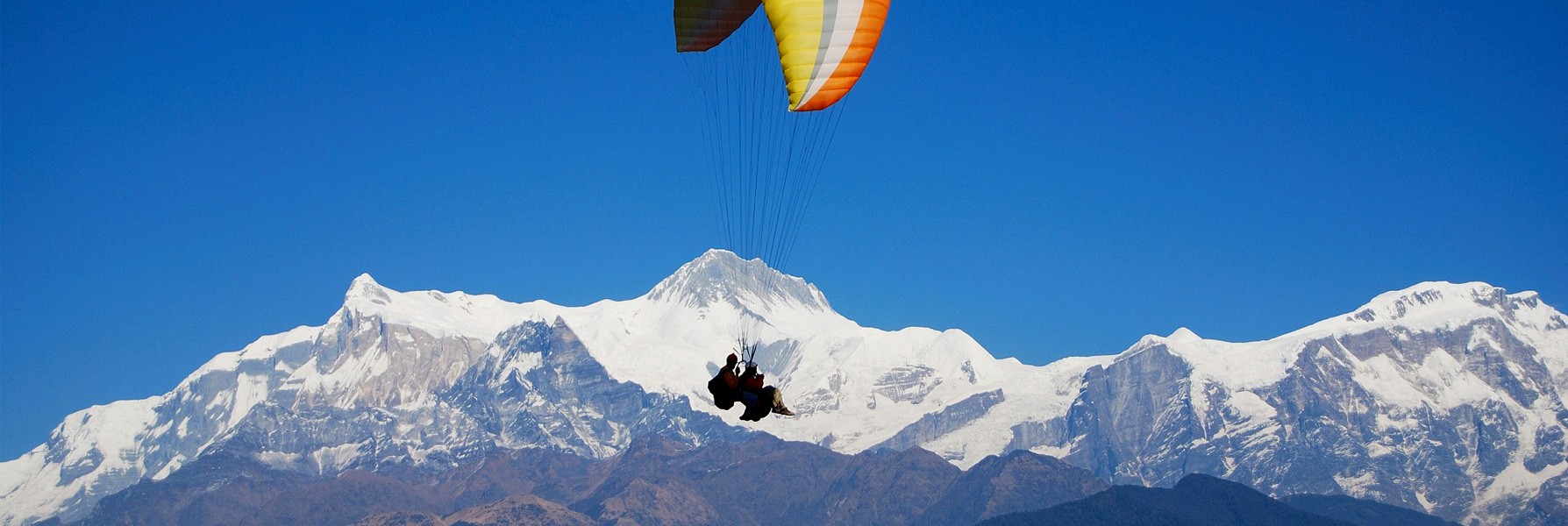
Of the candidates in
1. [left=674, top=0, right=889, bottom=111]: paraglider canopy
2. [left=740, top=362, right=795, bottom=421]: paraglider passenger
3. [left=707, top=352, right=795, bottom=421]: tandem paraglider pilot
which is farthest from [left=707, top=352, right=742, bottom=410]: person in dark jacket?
[left=674, top=0, right=889, bottom=111]: paraglider canopy

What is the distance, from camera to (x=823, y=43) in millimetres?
64750

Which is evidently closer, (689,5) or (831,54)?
(831,54)

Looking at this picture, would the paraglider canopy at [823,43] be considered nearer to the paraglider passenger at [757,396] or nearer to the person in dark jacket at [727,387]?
the person in dark jacket at [727,387]

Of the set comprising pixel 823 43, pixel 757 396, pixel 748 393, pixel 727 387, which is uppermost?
pixel 823 43

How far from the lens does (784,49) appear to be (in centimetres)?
6531

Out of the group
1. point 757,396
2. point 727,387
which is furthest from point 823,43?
point 757,396

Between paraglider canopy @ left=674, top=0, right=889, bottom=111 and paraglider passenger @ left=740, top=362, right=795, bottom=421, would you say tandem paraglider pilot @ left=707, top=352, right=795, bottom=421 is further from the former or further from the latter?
paraglider canopy @ left=674, top=0, right=889, bottom=111

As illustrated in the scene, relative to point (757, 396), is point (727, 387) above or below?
above

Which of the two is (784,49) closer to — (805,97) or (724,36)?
(805,97)

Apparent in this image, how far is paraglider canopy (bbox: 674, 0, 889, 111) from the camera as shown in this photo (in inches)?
2544

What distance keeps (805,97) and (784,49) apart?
6.50 feet

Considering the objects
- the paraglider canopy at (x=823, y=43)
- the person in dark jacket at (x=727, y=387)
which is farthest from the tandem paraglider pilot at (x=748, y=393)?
the paraglider canopy at (x=823, y=43)

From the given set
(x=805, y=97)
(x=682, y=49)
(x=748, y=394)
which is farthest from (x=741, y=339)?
(x=682, y=49)

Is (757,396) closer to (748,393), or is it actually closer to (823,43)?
(748,393)
